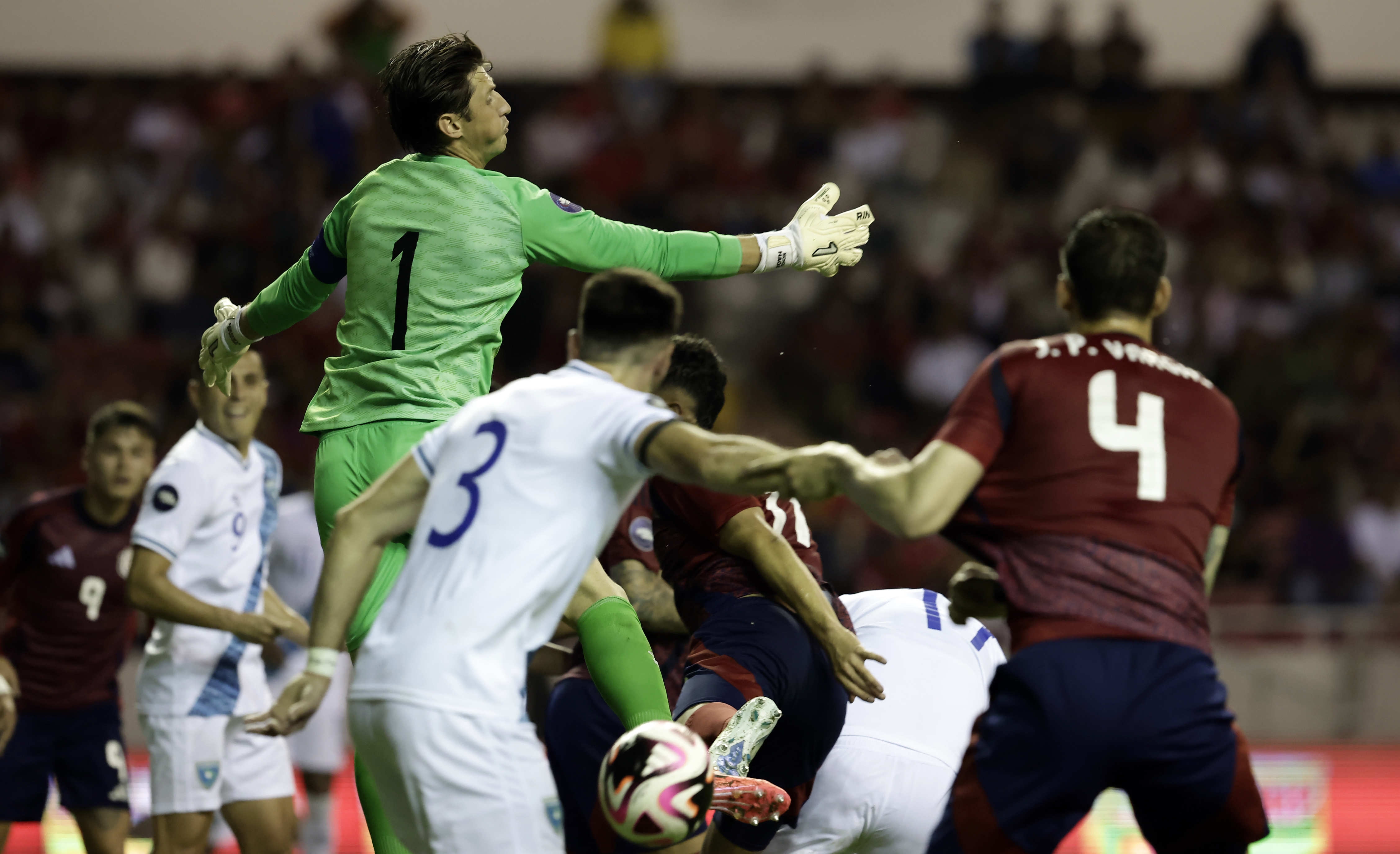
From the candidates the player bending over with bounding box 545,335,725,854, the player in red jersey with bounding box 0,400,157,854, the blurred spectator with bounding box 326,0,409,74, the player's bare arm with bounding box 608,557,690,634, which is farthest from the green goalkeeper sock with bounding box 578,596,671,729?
the blurred spectator with bounding box 326,0,409,74

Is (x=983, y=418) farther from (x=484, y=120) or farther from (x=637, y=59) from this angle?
(x=637, y=59)

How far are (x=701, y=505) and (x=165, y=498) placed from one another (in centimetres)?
269

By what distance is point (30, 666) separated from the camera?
24.6ft

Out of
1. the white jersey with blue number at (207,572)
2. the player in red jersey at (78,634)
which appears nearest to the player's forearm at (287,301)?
the white jersey with blue number at (207,572)

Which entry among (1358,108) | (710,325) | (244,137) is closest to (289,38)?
(244,137)

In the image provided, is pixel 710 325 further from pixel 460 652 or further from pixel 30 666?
pixel 460 652

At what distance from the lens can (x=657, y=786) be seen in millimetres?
3961

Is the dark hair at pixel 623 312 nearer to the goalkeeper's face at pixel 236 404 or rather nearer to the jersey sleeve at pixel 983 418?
the jersey sleeve at pixel 983 418

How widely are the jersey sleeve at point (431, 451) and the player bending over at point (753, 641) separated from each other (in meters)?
1.25

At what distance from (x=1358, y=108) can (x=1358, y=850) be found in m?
9.82

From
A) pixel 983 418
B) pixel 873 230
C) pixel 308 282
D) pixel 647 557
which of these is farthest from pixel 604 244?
pixel 873 230

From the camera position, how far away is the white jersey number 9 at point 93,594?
7.60 metres

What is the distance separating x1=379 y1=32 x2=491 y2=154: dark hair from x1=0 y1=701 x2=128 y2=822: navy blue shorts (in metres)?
3.86

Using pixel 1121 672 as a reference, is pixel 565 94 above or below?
above
